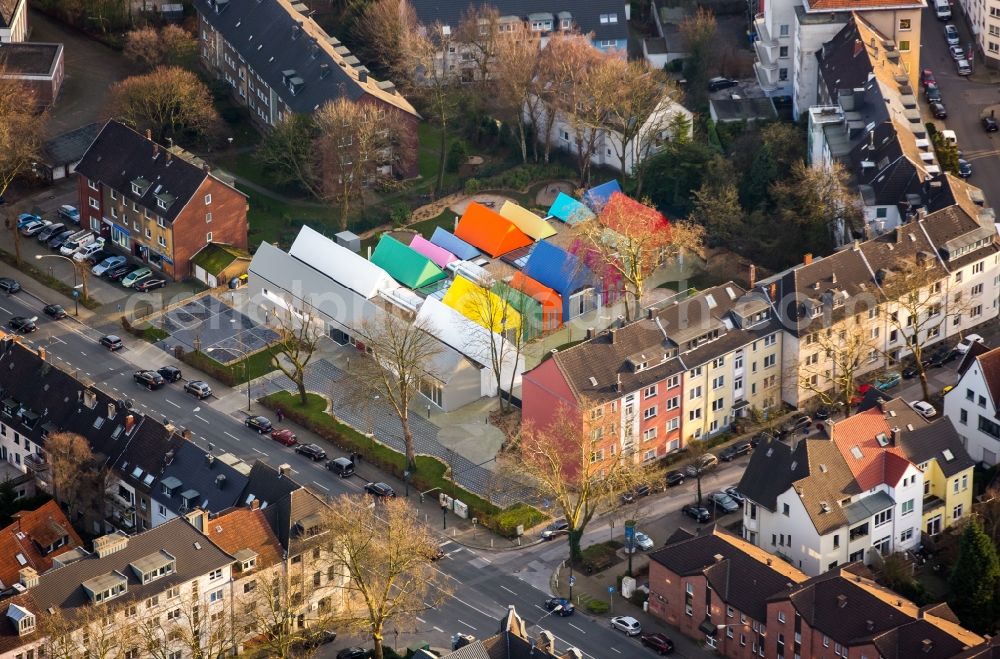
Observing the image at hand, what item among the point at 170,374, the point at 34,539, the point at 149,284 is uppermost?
the point at 149,284

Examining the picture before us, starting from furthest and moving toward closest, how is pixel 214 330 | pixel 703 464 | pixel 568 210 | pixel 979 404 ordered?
pixel 568 210 < pixel 214 330 < pixel 703 464 < pixel 979 404

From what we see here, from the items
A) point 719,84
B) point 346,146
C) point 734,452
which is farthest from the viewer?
point 719,84

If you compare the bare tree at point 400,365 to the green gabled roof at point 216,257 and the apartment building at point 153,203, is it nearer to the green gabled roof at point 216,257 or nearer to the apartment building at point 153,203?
the green gabled roof at point 216,257

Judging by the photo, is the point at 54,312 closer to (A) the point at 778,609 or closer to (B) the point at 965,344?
(A) the point at 778,609

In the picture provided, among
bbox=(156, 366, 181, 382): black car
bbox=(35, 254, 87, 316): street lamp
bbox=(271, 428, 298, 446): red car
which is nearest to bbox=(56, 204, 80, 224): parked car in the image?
bbox=(35, 254, 87, 316): street lamp

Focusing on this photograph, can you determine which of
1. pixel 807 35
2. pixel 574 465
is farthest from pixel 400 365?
pixel 807 35

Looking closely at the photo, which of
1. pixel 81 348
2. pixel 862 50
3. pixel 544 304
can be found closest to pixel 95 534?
Answer: pixel 81 348
